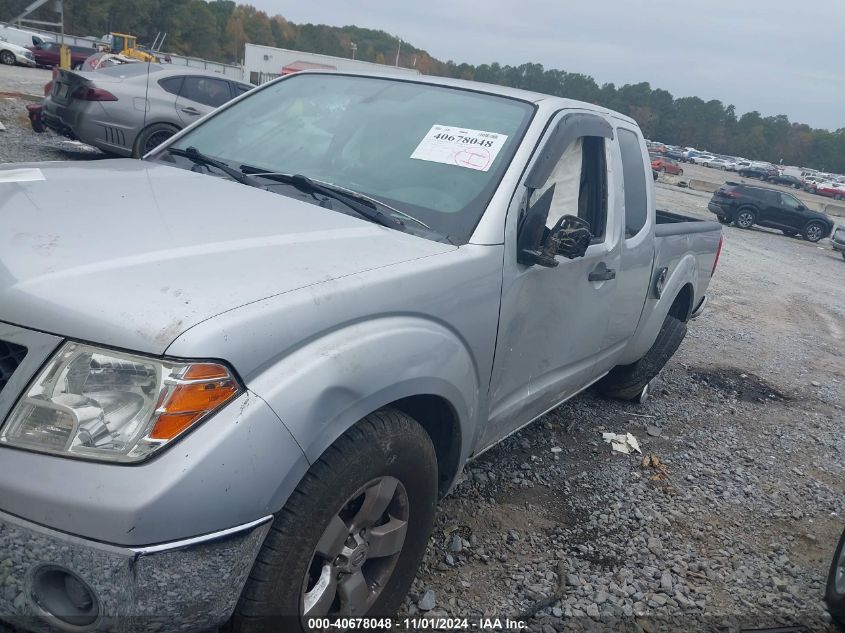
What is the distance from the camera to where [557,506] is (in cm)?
351

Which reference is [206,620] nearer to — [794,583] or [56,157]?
[794,583]

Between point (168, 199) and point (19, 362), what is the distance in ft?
2.99

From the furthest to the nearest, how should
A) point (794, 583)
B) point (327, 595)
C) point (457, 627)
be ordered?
point (794, 583), point (457, 627), point (327, 595)

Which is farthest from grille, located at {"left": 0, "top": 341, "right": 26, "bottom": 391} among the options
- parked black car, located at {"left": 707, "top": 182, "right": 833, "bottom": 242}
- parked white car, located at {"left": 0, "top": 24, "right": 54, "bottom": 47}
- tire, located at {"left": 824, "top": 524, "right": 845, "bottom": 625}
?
parked white car, located at {"left": 0, "top": 24, "right": 54, "bottom": 47}

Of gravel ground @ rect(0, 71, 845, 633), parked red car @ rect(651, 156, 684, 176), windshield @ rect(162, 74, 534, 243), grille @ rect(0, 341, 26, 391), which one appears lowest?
parked red car @ rect(651, 156, 684, 176)

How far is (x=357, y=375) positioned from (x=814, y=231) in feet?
83.8

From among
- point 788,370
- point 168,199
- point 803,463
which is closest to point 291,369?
point 168,199

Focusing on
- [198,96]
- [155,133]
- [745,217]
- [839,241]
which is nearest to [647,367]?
[155,133]

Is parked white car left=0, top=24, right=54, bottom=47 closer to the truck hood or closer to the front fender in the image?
the truck hood

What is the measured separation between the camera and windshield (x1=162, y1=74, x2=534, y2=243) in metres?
2.67

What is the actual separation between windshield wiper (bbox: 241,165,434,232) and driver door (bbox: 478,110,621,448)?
426mm

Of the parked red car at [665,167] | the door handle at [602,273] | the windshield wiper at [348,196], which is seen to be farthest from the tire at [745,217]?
the windshield wiper at [348,196]

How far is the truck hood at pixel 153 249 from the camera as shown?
5.31 feet

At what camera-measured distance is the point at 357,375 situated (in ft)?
6.14
